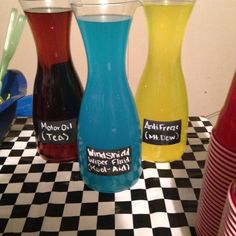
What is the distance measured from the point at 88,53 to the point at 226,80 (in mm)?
624

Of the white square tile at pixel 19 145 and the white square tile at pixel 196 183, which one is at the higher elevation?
the white square tile at pixel 19 145

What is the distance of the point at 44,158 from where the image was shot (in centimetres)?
57

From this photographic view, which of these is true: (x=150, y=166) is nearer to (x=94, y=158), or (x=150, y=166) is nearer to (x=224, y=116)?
(x=94, y=158)

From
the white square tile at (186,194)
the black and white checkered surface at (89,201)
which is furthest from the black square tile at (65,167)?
the white square tile at (186,194)

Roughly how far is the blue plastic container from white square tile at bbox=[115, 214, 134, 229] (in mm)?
279

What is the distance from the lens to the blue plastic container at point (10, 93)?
1.76 feet

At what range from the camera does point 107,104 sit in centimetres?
43

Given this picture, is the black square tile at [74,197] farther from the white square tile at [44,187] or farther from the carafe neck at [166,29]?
the carafe neck at [166,29]

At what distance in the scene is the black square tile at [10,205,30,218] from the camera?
0.44 m

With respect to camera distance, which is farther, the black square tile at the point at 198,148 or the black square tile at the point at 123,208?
the black square tile at the point at 198,148

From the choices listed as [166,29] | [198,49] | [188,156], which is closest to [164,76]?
[166,29]

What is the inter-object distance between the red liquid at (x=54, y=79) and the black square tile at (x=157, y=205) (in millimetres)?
177

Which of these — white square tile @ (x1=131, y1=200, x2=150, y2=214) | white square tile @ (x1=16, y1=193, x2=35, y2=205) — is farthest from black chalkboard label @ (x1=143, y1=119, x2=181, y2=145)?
white square tile @ (x1=16, y1=193, x2=35, y2=205)

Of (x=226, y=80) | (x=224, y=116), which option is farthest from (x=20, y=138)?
(x=226, y=80)
